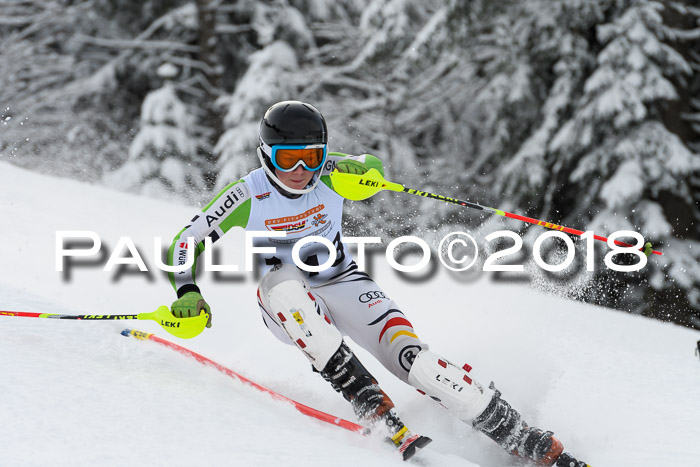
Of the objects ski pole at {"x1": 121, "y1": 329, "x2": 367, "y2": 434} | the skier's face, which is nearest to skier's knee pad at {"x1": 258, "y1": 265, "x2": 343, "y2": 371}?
ski pole at {"x1": 121, "y1": 329, "x2": 367, "y2": 434}

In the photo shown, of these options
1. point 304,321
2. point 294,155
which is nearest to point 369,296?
point 304,321

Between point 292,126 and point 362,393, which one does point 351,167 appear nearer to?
point 292,126

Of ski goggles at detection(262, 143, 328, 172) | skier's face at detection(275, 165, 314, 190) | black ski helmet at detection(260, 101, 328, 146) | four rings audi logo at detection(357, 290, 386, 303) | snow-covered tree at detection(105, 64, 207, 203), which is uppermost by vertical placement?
black ski helmet at detection(260, 101, 328, 146)

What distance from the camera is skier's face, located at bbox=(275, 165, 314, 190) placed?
332 centimetres

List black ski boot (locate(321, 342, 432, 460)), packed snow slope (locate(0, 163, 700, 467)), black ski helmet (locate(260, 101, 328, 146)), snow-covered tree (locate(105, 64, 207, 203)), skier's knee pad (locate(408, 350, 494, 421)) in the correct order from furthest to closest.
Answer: snow-covered tree (locate(105, 64, 207, 203))
black ski helmet (locate(260, 101, 328, 146))
skier's knee pad (locate(408, 350, 494, 421))
black ski boot (locate(321, 342, 432, 460))
packed snow slope (locate(0, 163, 700, 467))

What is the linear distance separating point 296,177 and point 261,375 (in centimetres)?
112

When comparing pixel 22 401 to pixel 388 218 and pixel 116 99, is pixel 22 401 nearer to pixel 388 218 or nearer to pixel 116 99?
pixel 388 218

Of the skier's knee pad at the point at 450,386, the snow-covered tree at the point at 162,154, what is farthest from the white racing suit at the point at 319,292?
the snow-covered tree at the point at 162,154

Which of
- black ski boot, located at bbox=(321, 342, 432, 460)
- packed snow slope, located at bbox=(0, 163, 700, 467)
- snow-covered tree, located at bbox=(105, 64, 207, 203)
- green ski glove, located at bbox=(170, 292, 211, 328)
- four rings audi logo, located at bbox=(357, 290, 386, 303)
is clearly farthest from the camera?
snow-covered tree, located at bbox=(105, 64, 207, 203)

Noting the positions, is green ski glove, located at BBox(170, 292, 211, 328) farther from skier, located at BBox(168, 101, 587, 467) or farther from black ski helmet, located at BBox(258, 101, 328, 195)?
black ski helmet, located at BBox(258, 101, 328, 195)

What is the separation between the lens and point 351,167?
3.61 metres

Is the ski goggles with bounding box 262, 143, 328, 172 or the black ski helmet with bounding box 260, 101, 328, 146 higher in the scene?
the black ski helmet with bounding box 260, 101, 328, 146

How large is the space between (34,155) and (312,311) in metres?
13.4

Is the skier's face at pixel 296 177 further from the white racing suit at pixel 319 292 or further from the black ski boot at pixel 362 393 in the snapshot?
the black ski boot at pixel 362 393
